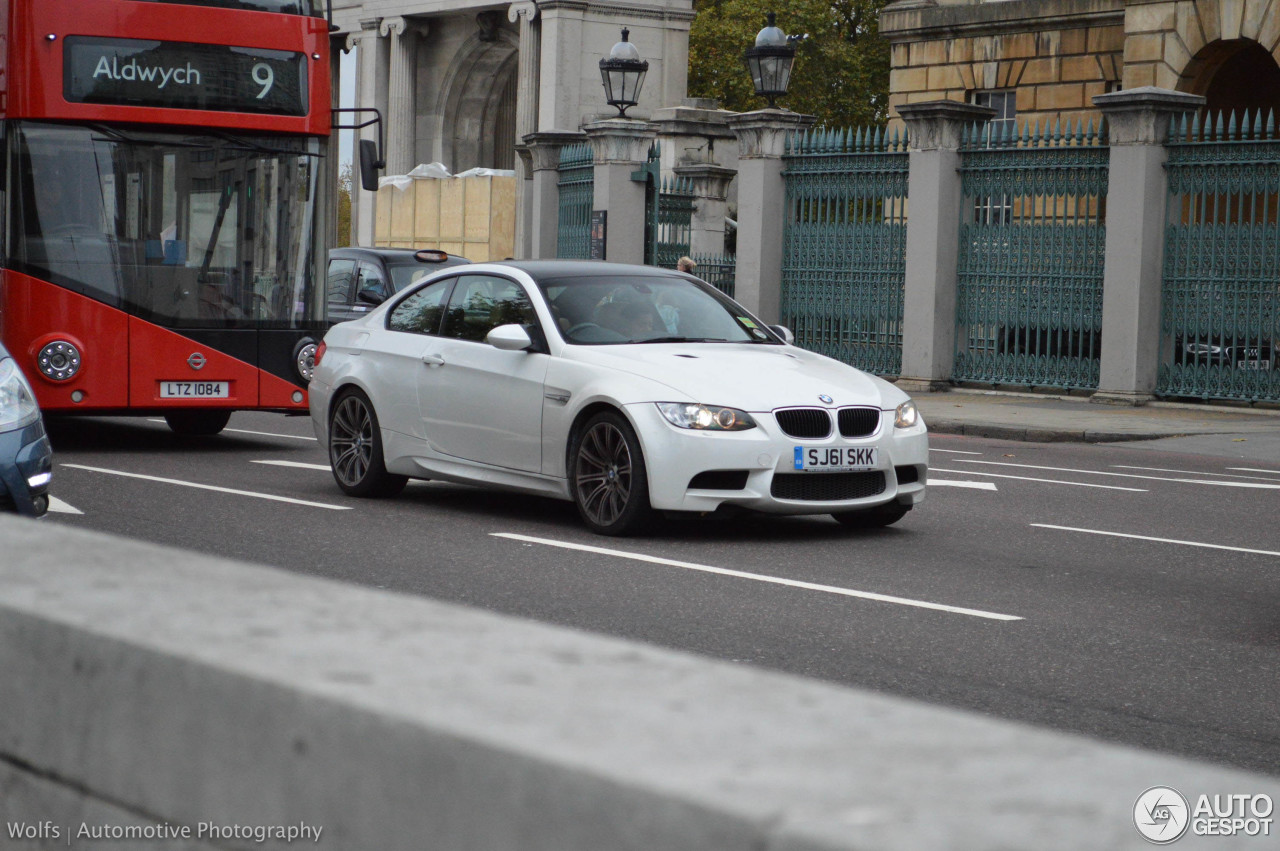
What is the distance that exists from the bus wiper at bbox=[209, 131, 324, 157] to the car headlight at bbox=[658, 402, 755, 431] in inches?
257

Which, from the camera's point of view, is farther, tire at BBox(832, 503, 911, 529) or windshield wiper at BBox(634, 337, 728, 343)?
windshield wiper at BBox(634, 337, 728, 343)

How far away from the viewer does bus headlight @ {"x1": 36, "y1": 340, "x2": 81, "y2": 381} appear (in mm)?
13727

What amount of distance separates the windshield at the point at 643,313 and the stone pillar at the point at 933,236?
12.4 m

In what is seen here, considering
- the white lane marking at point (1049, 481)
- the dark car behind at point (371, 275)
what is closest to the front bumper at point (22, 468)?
the white lane marking at point (1049, 481)

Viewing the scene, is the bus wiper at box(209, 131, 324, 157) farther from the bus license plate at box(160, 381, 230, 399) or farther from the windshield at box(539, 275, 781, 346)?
the windshield at box(539, 275, 781, 346)

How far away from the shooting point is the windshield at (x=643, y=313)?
33.9ft

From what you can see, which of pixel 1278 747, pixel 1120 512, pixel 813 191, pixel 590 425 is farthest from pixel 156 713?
pixel 813 191

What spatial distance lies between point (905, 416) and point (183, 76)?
7.10m

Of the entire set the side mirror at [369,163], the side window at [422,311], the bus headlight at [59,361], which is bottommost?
the bus headlight at [59,361]

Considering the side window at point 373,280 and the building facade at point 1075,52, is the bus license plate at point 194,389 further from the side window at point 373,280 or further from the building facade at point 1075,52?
the building facade at point 1075,52

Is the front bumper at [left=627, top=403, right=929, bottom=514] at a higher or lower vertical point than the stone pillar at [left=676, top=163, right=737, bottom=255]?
lower

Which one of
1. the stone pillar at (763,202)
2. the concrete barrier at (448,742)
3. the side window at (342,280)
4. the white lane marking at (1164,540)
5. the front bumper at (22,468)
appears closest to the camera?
the concrete barrier at (448,742)

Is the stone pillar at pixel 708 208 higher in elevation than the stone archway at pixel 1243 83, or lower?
lower

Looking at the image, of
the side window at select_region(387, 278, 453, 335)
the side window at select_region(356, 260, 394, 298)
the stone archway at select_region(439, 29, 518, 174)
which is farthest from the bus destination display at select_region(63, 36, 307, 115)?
the stone archway at select_region(439, 29, 518, 174)
